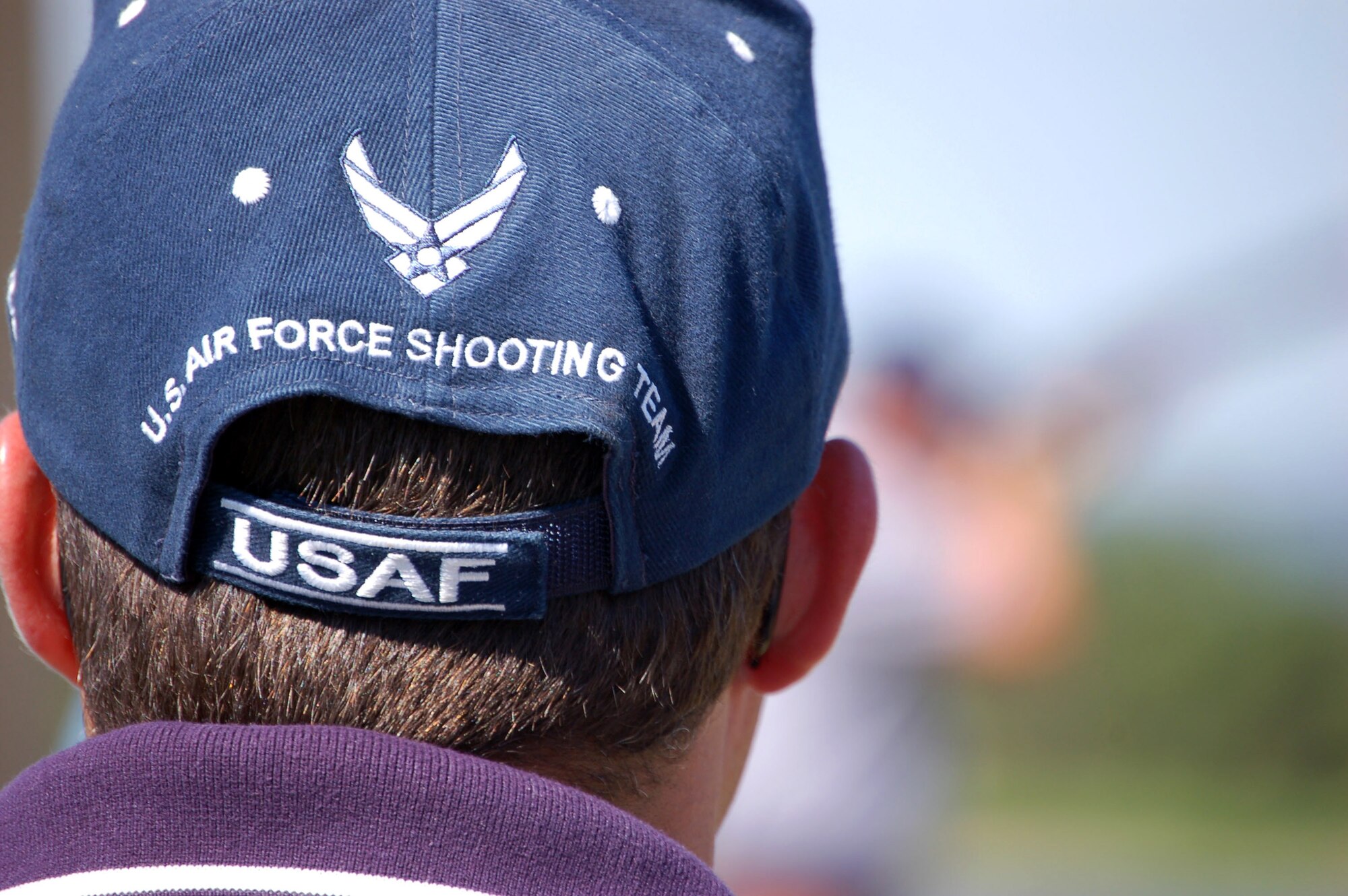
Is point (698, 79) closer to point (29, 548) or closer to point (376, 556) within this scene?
point (376, 556)

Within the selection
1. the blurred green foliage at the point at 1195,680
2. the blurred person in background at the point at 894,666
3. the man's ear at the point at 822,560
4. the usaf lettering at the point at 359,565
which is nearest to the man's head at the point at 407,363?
the usaf lettering at the point at 359,565

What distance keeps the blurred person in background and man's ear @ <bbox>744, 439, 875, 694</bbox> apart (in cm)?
339

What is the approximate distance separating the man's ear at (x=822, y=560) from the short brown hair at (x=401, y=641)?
0.24m

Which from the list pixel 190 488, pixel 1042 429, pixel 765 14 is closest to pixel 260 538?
pixel 190 488

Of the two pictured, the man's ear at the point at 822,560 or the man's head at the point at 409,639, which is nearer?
the man's head at the point at 409,639

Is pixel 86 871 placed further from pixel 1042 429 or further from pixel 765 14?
pixel 1042 429

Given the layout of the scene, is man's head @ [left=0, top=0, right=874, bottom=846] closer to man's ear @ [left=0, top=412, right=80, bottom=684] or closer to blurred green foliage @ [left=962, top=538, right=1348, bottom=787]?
man's ear @ [left=0, top=412, right=80, bottom=684]

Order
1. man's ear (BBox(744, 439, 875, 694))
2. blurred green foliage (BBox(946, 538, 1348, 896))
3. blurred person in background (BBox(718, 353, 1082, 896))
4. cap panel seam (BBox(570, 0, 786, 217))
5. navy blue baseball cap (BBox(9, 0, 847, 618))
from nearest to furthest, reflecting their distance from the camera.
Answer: navy blue baseball cap (BBox(9, 0, 847, 618)) < cap panel seam (BBox(570, 0, 786, 217)) < man's ear (BBox(744, 439, 875, 694)) < blurred person in background (BBox(718, 353, 1082, 896)) < blurred green foliage (BBox(946, 538, 1348, 896))

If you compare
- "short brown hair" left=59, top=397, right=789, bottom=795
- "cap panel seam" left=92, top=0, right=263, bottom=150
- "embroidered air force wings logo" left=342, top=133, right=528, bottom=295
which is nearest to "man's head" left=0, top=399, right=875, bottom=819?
"short brown hair" left=59, top=397, right=789, bottom=795

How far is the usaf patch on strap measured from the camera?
98 cm

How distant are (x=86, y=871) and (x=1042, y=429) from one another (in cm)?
802

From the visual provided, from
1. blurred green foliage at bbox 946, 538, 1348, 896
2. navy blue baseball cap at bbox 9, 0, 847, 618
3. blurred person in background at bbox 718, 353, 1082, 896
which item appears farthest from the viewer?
blurred green foliage at bbox 946, 538, 1348, 896

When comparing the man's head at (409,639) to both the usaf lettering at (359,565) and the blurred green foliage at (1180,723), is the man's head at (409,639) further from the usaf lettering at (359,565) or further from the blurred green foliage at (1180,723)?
the blurred green foliage at (1180,723)

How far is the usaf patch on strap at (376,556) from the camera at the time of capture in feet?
3.23
